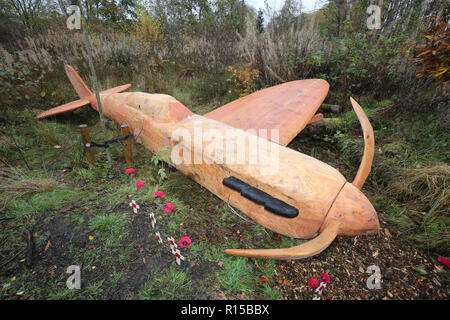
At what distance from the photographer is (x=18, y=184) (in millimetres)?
2455

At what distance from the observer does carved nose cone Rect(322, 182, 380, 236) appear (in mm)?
1617

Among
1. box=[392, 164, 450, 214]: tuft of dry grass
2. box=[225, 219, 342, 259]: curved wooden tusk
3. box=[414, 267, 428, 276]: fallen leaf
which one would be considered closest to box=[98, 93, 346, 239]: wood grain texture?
box=[225, 219, 342, 259]: curved wooden tusk

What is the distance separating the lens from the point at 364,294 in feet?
5.65

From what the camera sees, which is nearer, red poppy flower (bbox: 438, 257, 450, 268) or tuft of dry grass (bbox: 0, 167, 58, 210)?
red poppy flower (bbox: 438, 257, 450, 268)

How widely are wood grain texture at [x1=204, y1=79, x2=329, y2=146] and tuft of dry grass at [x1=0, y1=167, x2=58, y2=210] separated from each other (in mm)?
2400

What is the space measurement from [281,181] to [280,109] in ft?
6.24

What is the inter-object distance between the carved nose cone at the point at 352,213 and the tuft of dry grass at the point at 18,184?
10.7 feet

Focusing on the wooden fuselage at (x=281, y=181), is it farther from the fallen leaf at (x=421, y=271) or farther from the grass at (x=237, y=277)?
the fallen leaf at (x=421, y=271)

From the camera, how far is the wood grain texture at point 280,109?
2889 millimetres

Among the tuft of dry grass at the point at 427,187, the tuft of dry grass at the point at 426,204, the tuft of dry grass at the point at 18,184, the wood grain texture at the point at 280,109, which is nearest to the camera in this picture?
the tuft of dry grass at the point at 426,204

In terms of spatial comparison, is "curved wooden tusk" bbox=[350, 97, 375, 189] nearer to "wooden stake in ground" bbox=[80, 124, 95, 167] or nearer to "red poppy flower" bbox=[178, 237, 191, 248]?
"red poppy flower" bbox=[178, 237, 191, 248]

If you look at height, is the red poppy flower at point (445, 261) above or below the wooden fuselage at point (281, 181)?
below

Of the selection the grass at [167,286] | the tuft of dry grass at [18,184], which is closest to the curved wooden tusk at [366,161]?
the grass at [167,286]

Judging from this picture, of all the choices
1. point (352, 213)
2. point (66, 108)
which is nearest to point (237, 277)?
point (352, 213)
